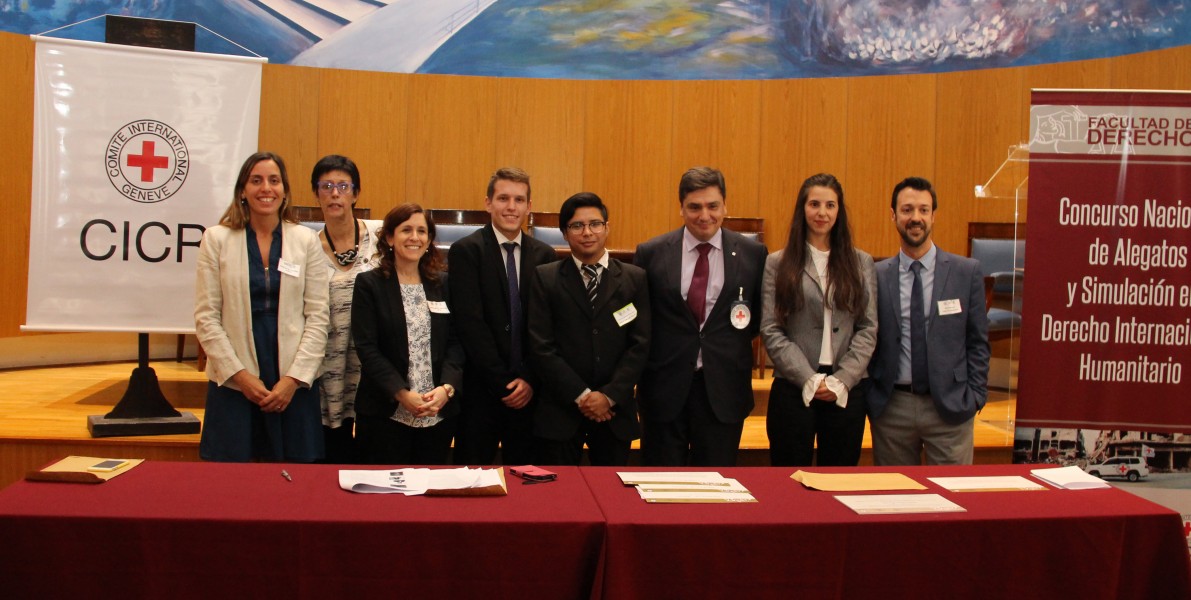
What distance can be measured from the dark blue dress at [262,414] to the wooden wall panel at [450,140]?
433 cm

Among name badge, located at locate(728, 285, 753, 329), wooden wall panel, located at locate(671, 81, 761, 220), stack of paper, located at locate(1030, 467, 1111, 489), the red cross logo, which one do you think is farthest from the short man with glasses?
wooden wall panel, located at locate(671, 81, 761, 220)

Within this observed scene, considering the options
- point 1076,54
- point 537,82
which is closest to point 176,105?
point 537,82

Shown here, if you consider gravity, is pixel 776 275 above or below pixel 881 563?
above

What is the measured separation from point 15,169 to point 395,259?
13.7 ft

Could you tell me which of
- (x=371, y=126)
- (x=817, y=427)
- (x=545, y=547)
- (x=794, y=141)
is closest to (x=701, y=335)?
(x=817, y=427)

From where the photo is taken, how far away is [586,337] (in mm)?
3041

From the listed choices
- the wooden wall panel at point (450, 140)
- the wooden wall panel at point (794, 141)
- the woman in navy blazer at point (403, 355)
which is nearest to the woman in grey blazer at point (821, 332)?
the woman in navy blazer at point (403, 355)

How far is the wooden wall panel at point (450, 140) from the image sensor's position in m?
7.30

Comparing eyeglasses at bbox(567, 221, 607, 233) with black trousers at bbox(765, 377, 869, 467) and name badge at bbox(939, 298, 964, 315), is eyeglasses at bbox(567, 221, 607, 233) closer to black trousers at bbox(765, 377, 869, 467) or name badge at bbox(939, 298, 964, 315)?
black trousers at bbox(765, 377, 869, 467)

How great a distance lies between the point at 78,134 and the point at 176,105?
1.34 feet

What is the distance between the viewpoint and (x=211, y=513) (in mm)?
1881

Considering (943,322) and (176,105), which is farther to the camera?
(176,105)

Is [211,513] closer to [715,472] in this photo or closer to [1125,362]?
[715,472]

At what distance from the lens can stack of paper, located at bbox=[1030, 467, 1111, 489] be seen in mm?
2338
